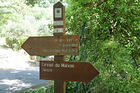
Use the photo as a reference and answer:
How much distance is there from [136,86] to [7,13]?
31.5 ft

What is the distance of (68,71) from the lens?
8.38ft

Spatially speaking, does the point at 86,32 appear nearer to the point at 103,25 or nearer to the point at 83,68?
the point at 103,25

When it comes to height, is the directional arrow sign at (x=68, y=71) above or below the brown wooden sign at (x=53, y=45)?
below

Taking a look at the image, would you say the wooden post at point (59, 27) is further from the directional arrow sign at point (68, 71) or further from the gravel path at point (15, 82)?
the gravel path at point (15, 82)

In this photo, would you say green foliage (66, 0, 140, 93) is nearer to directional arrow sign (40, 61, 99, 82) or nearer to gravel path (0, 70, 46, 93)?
directional arrow sign (40, 61, 99, 82)

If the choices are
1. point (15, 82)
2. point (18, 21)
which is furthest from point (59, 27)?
point (18, 21)

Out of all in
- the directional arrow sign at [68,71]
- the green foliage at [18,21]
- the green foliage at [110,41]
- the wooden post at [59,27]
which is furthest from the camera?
the green foliage at [18,21]

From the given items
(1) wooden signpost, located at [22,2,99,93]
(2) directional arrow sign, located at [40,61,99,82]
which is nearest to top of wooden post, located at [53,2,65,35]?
(1) wooden signpost, located at [22,2,99,93]

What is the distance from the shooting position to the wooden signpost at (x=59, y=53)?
2510 mm

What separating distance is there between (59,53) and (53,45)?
0.16m

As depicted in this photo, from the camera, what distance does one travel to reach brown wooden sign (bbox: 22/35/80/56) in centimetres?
252

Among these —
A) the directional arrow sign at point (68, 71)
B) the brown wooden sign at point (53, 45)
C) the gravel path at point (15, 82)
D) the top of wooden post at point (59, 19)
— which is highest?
the top of wooden post at point (59, 19)

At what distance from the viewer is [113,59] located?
350cm

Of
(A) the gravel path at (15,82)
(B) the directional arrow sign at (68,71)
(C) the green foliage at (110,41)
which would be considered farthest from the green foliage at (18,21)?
(B) the directional arrow sign at (68,71)
